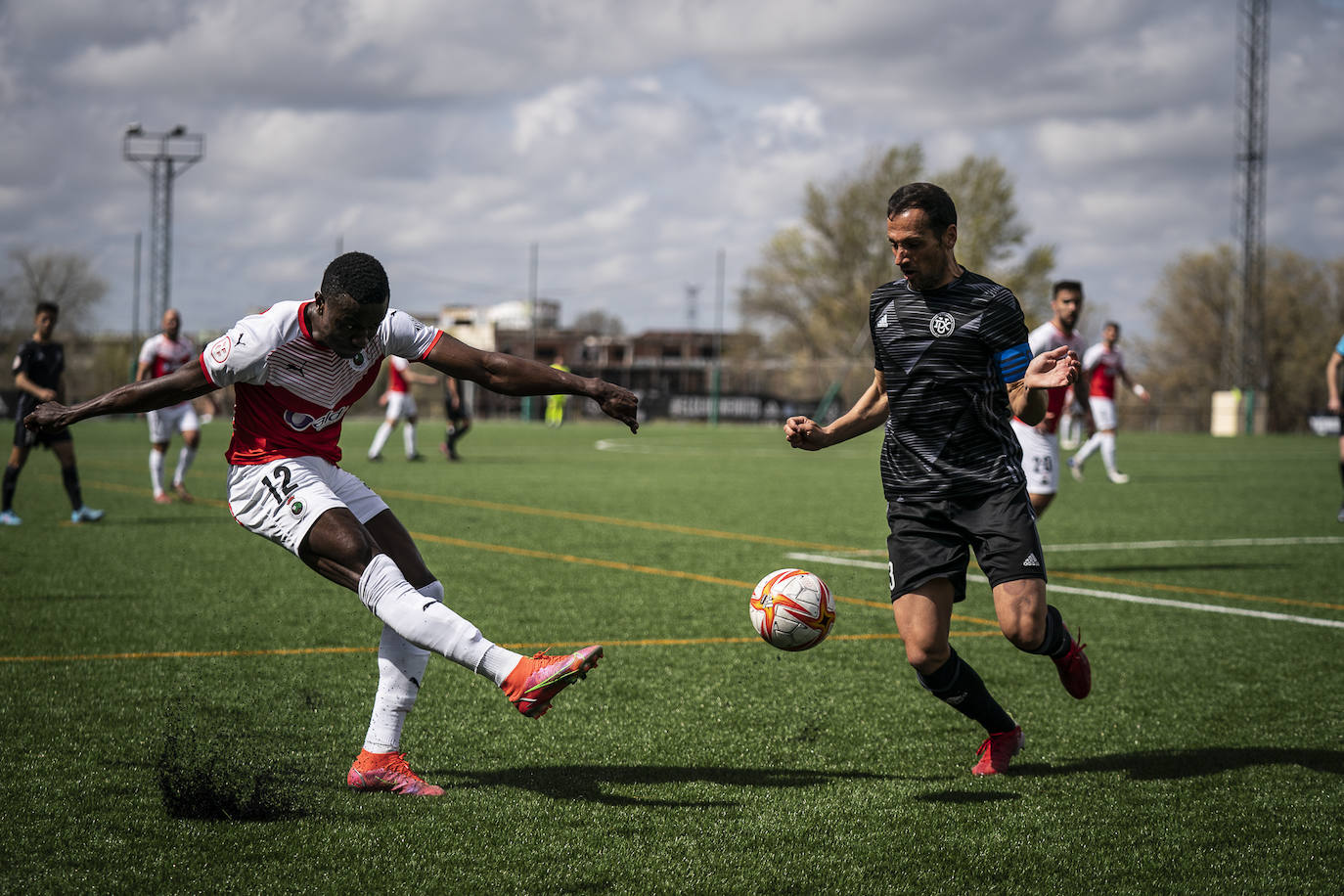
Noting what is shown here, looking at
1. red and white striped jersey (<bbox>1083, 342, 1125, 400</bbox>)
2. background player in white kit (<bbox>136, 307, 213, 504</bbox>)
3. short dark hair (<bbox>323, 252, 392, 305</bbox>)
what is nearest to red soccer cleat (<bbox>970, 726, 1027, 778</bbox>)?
short dark hair (<bbox>323, 252, 392, 305</bbox>)

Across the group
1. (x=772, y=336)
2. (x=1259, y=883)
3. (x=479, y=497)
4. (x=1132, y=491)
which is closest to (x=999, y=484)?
(x=1259, y=883)

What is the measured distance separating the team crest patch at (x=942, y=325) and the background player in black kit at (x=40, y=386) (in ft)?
34.1

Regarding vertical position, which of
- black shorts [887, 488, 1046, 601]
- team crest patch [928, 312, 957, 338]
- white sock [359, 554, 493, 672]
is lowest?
white sock [359, 554, 493, 672]

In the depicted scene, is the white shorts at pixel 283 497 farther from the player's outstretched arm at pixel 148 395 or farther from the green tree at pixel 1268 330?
the green tree at pixel 1268 330

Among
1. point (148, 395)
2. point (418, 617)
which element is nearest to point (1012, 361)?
point (418, 617)

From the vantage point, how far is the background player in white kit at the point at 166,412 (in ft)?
48.5

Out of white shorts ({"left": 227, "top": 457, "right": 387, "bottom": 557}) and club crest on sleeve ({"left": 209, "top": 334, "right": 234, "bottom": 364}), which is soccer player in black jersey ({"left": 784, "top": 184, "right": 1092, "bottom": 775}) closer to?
white shorts ({"left": 227, "top": 457, "right": 387, "bottom": 557})

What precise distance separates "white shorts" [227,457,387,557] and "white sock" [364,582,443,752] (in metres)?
0.53

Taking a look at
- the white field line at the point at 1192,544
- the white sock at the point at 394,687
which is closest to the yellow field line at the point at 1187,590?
the white field line at the point at 1192,544

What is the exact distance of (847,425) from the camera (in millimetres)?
5211

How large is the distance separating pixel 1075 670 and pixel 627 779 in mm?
1986

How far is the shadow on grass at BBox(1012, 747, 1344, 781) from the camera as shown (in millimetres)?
5008

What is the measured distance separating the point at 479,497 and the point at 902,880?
554 inches

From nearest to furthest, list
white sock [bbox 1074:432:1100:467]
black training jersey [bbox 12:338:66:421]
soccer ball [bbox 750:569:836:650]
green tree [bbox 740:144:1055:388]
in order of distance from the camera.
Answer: soccer ball [bbox 750:569:836:650]
black training jersey [bbox 12:338:66:421]
white sock [bbox 1074:432:1100:467]
green tree [bbox 740:144:1055:388]
